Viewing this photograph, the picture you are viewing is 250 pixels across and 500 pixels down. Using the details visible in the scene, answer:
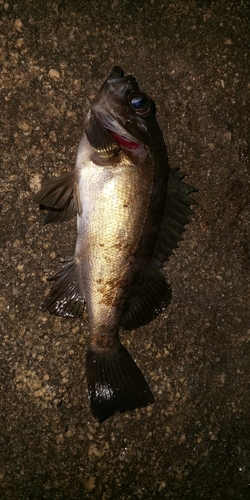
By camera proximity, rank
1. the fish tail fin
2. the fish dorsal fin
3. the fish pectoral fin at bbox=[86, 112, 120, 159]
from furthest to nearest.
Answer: the fish dorsal fin < the fish tail fin < the fish pectoral fin at bbox=[86, 112, 120, 159]

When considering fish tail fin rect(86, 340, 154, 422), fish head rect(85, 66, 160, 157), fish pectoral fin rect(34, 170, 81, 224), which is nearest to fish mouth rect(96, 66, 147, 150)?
fish head rect(85, 66, 160, 157)

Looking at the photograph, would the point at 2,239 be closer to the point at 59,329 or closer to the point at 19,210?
the point at 19,210

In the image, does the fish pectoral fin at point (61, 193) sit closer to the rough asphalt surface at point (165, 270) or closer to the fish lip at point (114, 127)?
the rough asphalt surface at point (165, 270)

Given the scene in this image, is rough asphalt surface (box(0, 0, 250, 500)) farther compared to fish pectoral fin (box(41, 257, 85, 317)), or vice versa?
rough asphalt surface (box(0, 0, 250, 500))

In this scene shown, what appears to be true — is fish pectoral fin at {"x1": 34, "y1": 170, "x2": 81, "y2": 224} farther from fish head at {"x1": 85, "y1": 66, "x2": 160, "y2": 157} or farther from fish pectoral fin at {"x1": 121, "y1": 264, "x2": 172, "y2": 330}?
fish pectoral fin at {"x1": 121, "y1": 264, "x2": 172, "y2": 330}

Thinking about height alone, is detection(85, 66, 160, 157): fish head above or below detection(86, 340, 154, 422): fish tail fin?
above

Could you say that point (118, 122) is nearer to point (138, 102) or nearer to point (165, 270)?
point (138, 102)

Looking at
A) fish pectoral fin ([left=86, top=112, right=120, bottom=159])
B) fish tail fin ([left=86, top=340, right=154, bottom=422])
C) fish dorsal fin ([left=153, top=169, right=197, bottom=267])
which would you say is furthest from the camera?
fish dorsal fin ([left=153, top=169, right=197, bottom=267])
